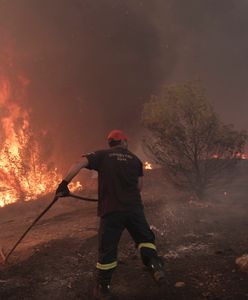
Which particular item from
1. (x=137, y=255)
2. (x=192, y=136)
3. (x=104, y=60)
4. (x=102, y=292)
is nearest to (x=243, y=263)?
(x=137, y=255)

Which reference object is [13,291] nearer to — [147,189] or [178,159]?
[178,159]

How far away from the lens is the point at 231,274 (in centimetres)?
518

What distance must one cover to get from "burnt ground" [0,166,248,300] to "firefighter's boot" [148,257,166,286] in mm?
252

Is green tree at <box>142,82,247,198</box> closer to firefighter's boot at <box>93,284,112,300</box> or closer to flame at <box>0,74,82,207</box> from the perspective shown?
flame at <box>0,74,82,207</box>

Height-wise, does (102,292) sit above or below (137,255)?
above

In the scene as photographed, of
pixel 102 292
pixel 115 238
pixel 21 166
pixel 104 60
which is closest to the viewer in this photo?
pixel 102 292

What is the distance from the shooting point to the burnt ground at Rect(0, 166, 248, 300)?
16.0ft

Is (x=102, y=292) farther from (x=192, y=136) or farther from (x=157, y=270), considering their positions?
(x=192, y=136)

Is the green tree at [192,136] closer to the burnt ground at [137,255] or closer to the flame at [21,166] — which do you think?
the burnt ground at [137,255]

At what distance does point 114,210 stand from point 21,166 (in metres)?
12.9

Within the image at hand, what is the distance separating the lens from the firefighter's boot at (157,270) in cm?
454

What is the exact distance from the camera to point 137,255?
6371 millimetres

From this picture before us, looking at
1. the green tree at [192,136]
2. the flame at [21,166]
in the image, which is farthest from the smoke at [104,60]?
the green tree at [192,136]

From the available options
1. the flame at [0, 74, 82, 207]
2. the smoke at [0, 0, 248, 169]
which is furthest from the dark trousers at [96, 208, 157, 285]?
the smoke at [0, 0, 248, 169]
